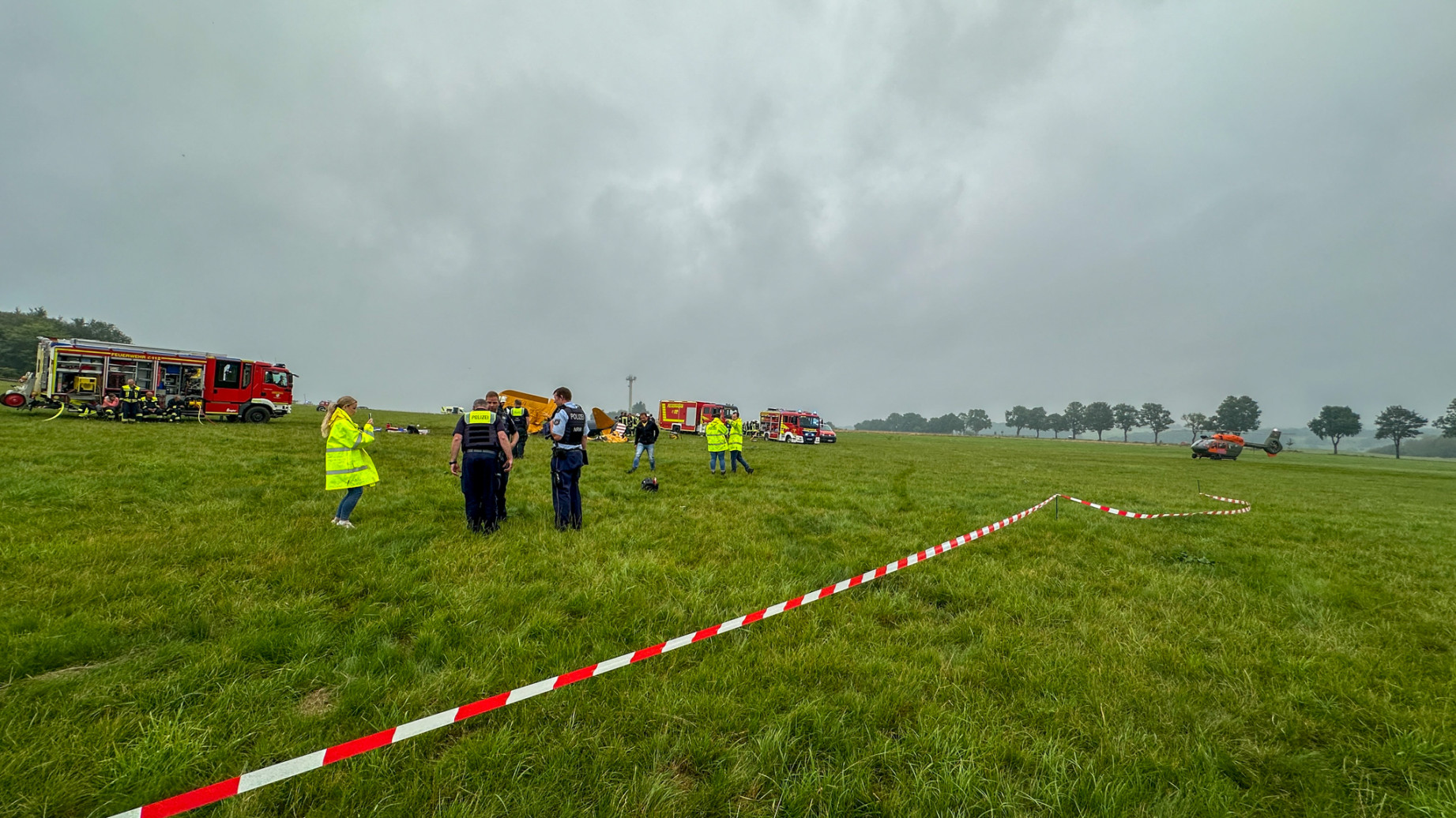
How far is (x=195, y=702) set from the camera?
2863 mm

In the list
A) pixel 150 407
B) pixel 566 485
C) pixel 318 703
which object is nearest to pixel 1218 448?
pixel 566 485

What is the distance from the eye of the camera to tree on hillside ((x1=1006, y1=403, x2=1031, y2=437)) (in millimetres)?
180125

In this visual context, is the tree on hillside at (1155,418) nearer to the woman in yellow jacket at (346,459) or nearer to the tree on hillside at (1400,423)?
the tree on hillside at (1400,423)

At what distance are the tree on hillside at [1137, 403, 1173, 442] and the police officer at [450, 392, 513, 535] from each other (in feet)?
577

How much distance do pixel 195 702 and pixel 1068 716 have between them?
17.2 ft

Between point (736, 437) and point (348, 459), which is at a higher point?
point (736, 437)

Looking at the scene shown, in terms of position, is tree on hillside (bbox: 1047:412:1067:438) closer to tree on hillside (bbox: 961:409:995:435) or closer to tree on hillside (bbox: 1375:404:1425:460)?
tree on hillside (bbox: 961:409:995:435)

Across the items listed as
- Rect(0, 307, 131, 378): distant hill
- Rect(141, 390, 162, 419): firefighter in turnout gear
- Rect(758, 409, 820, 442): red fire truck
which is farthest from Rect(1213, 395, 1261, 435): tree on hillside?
Rect(0, 307, 131, 378): distant hill

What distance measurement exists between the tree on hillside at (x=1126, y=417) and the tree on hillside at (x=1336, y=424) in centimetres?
3906

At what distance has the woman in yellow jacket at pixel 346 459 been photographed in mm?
6453

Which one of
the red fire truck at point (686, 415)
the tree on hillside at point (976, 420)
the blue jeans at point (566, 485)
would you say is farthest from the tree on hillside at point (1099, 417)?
the blue jeans at point (566, 485)

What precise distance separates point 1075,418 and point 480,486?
192574mm

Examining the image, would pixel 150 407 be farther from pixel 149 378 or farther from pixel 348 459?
pixel 348 459

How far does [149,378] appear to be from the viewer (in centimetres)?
2097
